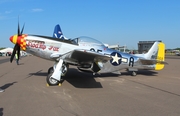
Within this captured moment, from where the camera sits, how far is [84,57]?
20.7 ft

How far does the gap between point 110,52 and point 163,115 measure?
5.21 metres

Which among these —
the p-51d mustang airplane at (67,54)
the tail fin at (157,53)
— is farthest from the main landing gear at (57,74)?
the tail fin at (157,53)

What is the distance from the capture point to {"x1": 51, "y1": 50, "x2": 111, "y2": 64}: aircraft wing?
564 cm

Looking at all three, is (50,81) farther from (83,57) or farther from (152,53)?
(152,53)

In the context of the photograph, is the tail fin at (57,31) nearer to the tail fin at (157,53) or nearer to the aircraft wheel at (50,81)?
the tail fin at (157,53)

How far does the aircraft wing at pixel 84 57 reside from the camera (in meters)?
5.64

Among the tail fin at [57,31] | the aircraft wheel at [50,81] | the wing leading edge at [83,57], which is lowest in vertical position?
the aircraft wheel at [50,81]

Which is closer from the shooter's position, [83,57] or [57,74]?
[83,57]

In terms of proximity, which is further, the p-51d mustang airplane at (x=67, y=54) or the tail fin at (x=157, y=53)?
the tail fin at (x=157, y=53)

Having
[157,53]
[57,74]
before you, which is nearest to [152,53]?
[157,53]

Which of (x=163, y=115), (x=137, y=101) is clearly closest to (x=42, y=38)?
(x=137, y=101)

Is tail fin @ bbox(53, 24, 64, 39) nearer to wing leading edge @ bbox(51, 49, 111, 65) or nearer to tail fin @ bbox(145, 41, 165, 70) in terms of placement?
tail fin @ bbox(145, 41, 165, 70)

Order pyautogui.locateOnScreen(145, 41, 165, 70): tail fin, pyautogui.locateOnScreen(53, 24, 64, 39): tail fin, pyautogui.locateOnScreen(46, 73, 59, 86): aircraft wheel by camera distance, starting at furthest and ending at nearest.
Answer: pyautogui.locateOnScreen(53, 24, 64, 39): tail fin < pyautogui.locateOnScreen(145, 41, 165, 70): tail fin < pyautogui.locateOnScreen(46, 73, 59, 86): aircraft wheel

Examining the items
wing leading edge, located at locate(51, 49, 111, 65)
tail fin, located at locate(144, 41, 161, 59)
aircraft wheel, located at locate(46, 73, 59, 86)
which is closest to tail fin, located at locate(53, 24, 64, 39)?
tail fin, located at locate(144, 41, 161, 59)
